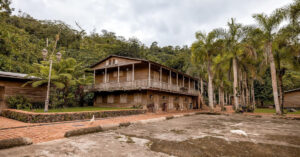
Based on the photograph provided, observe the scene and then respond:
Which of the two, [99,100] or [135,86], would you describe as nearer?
[135,86]

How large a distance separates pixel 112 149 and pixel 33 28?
43.9 metres

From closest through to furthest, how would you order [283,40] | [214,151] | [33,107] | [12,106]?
[214,151]
[12,106]
[33,107]
[283,40]

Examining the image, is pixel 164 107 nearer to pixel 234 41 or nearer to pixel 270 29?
pixel 234 41

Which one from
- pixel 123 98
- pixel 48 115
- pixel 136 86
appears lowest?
pixel 48 115

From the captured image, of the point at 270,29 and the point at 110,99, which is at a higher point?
the point at 270,29

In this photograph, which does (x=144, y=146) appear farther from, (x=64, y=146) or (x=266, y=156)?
(x=266, y=156)

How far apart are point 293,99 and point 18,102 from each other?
3880cm

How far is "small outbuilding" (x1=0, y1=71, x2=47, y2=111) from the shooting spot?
40.6 feet

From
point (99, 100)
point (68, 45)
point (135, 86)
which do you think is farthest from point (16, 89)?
point (68, 45)

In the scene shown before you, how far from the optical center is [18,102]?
41.7ft

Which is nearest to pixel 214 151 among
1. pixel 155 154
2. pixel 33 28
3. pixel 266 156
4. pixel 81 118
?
pixel 266 156

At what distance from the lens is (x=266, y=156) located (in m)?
3.87

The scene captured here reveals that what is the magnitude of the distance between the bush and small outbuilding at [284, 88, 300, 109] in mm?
37396

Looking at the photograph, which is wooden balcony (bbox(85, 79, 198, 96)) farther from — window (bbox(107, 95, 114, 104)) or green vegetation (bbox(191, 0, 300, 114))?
green vegetation (bbox(191, 0, 300, 114))
